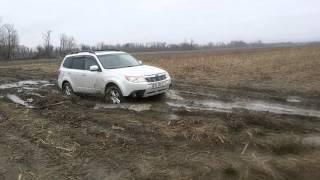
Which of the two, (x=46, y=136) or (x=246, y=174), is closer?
(x=246, y=174)

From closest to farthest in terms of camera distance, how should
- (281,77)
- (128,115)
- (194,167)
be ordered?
(194,167), (128,115), (281,77)

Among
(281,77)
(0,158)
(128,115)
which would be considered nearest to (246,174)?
(0,158)

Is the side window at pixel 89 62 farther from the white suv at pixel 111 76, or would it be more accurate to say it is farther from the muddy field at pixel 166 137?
the muddy field at pixel 166 137

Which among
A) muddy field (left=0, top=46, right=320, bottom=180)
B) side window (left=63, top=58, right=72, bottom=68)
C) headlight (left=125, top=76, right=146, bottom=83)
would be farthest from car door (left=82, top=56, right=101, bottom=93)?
headlight (left=125, top=76, right=146, bottom=83)

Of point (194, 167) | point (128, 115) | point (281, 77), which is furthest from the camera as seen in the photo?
point (281, 77)

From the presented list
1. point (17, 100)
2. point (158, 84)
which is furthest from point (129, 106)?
point (17, 100)

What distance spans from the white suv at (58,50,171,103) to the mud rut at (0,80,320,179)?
48 cm

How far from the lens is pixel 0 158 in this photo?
8156 mm

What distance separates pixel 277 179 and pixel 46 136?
16.0ft

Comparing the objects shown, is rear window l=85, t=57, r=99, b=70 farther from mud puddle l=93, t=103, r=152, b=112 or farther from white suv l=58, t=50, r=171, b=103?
mud puddle l=93, t=103, r=152, b=112

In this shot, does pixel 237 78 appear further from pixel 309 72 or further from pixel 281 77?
pixel 309 72

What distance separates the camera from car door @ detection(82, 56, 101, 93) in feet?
47.3

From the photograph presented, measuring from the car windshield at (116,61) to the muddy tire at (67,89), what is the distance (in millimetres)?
2034

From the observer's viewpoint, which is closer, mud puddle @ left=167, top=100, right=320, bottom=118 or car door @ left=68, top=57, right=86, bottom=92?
mud puddle @ left=167, top=100, right=320, bottom=118
